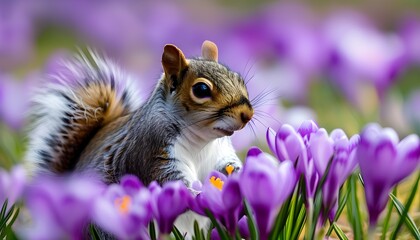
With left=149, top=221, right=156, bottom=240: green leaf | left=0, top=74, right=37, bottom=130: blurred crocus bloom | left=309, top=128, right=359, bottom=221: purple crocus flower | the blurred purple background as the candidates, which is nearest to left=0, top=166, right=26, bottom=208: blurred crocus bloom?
the blurred purple background

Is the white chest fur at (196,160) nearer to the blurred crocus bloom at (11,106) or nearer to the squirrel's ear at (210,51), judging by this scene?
the squirrel's ear at (210,51)

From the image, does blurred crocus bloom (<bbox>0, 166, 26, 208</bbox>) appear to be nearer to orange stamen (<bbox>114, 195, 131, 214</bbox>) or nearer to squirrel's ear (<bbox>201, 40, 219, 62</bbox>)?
squirrel's ear (<bbox>201, 40, 219, 62</bbox>)

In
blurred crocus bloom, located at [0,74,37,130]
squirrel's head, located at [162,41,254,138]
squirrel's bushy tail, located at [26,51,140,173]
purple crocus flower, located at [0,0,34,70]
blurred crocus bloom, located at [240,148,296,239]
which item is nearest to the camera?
blurred crocus bloom, located at [240,148,296,239]

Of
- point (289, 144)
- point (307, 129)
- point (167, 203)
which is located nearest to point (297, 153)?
point (289, 144)

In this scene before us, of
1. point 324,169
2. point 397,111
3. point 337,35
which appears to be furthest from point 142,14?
point 324,169

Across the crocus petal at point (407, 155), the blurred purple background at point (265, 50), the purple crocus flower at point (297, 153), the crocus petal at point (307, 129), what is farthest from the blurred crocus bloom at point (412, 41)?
the crocus petal at point (407, 155)

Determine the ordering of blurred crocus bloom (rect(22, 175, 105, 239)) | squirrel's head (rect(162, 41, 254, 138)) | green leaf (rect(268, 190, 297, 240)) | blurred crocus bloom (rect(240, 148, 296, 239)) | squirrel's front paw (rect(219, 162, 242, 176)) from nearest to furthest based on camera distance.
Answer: blurred crocus bloom (rect(22, 175, 105, 239)), blurred crocus bloom (rect(240, 148, 296, 239)), green leaf (rect(268, 190, 297, 240)), squirrel's head (rect(162, 41, 254, 138)), squirrel's front paw (rect(219, 162, 242, 176))

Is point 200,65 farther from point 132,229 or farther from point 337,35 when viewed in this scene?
point 337,35
